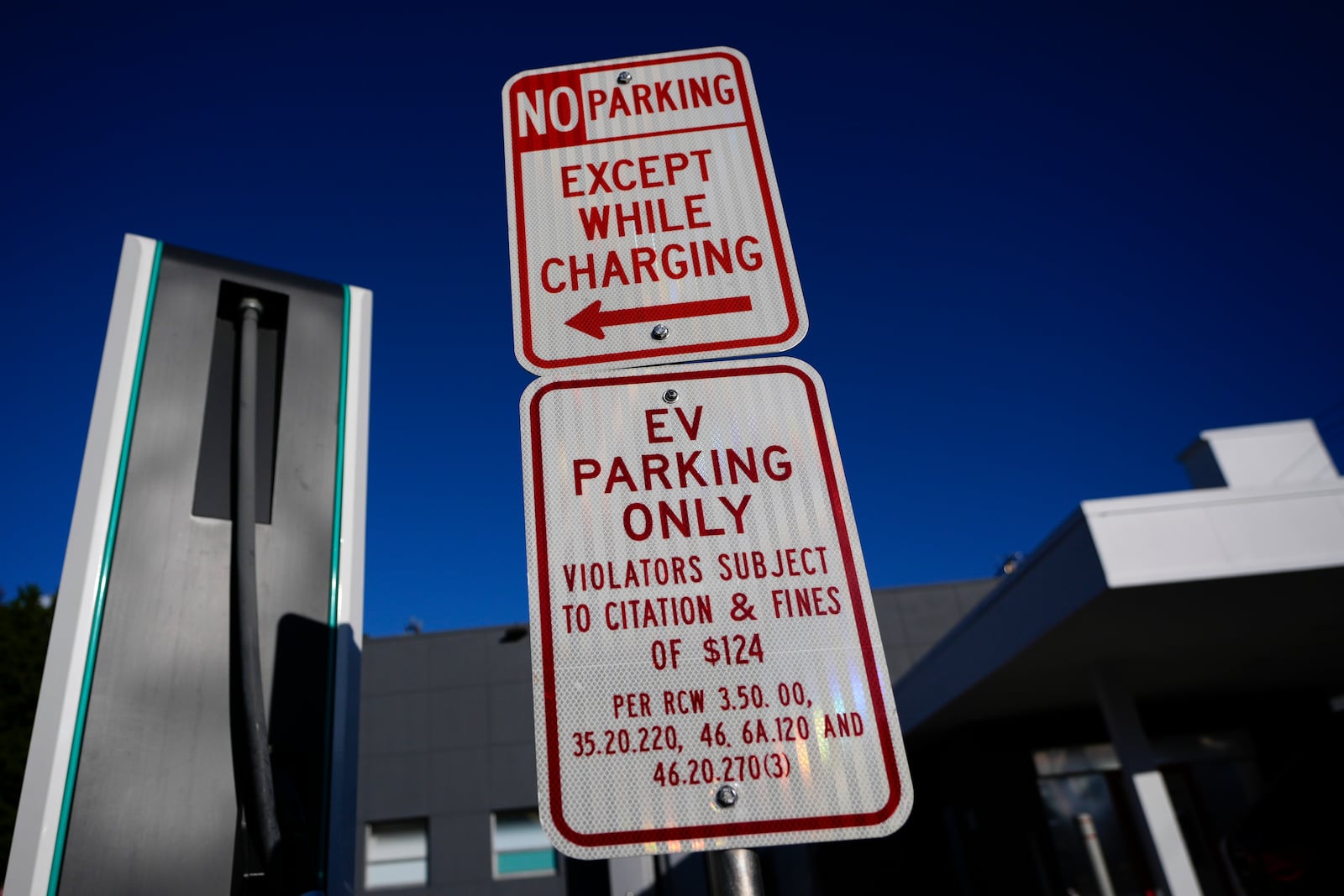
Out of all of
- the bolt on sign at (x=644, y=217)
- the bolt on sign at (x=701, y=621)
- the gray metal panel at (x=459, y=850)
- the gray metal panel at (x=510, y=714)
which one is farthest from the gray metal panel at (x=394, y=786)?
the bolt on sign at (x=701, y=621)

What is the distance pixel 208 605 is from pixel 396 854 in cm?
1861

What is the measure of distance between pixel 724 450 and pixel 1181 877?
389 inches

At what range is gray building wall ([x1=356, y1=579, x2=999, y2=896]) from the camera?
1850 cm

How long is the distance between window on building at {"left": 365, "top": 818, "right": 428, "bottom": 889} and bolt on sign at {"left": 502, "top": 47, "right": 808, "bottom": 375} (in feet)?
66.2

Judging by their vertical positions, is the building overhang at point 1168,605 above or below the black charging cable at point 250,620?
above

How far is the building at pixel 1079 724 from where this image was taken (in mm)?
7777

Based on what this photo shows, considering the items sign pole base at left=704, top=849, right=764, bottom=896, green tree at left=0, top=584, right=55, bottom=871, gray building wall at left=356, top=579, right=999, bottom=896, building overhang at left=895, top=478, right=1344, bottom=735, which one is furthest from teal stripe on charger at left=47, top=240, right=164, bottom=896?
green tree at left=0, top=584, right=55, bottom=871

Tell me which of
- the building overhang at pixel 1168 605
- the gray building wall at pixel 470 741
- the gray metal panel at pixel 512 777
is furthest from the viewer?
the gray metal panel at pixel 512 777

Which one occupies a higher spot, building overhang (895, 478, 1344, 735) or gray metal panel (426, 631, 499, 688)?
gray metal panel (426, 631, 499, 688)

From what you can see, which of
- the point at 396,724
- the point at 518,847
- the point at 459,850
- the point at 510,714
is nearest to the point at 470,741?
the point at 510,714

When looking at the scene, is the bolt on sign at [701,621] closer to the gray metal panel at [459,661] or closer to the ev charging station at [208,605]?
the ev charging station at [208,605]

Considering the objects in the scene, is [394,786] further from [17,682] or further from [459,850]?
[17,682]

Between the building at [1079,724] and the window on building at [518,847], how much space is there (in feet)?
0.16

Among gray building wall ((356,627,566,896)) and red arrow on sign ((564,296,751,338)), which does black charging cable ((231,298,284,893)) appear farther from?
gray building wall ((356,627,566,896))
